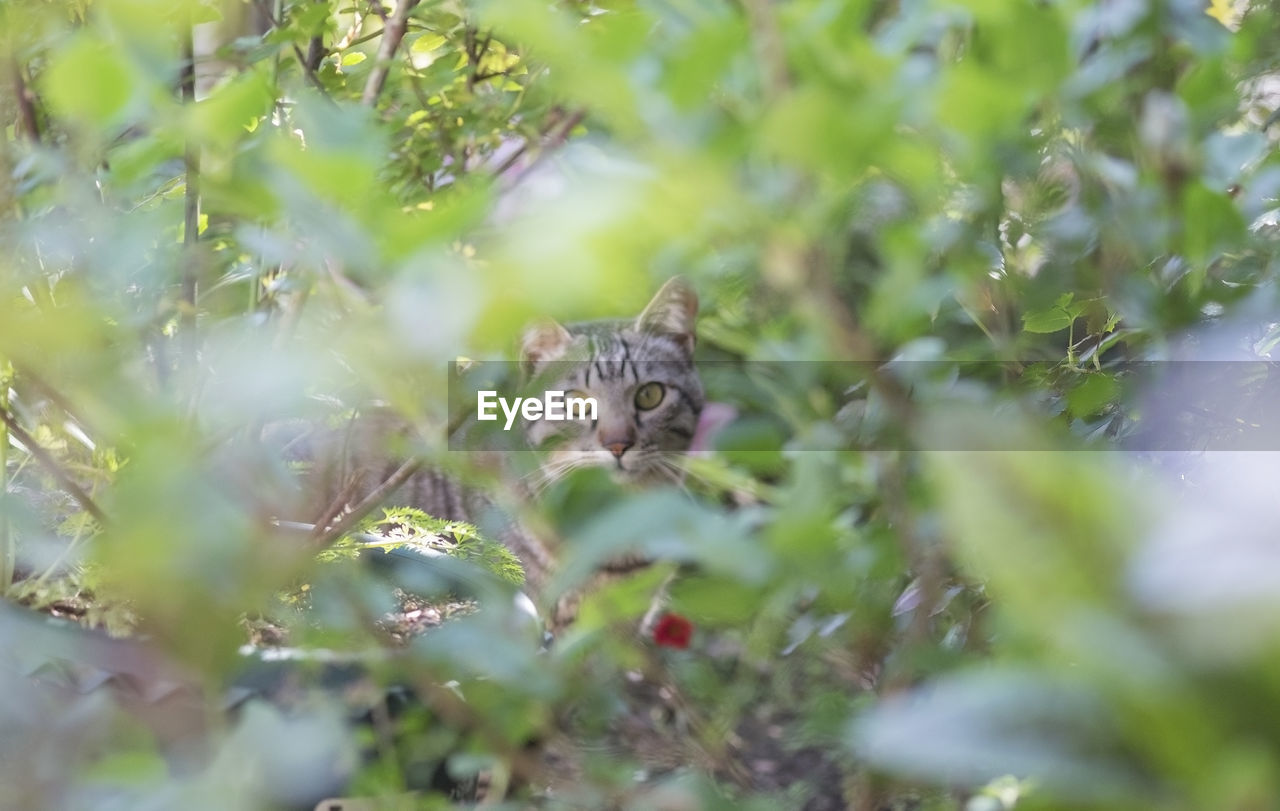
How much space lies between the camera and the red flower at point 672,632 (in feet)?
1.97

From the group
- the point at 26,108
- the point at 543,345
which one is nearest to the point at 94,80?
the point at 543,345

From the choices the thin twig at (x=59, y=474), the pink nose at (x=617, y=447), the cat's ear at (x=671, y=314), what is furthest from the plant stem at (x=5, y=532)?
the pink nose at (x=617, y=447)

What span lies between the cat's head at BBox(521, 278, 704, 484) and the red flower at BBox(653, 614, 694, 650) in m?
0.31

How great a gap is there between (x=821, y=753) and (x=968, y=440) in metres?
1.14

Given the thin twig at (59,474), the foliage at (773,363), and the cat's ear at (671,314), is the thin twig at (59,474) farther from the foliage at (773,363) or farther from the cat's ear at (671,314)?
the cat's ear at (671,314)

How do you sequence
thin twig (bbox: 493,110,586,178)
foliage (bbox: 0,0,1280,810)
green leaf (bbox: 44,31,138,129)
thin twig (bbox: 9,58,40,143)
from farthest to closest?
thin twig (bbox: 493,110,586,178) < thin twig (bbox: 9,58,40,143) < green leaf (bbox: 44,31,138,129) < foliage (bbox: 0,0,1280,810)

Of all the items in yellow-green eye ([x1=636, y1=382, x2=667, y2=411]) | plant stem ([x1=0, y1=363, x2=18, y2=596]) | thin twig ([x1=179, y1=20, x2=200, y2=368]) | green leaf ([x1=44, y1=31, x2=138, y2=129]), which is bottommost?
yellow-green eye ([x1=636, y1=382, x2=667, y2=411])

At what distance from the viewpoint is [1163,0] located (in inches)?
14.9

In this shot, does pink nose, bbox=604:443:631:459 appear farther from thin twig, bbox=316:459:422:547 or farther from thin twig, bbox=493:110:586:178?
thin twig, bbox=316:459:422:547

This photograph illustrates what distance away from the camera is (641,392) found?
1.38m

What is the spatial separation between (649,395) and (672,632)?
0.81 m

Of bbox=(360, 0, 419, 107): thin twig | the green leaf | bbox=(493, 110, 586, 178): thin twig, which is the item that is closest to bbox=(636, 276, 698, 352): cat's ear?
bbox=(493, 110, 586, 178): thin twig

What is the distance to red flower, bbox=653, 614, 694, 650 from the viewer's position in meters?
0.60

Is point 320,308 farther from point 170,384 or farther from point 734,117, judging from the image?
point 734,117
